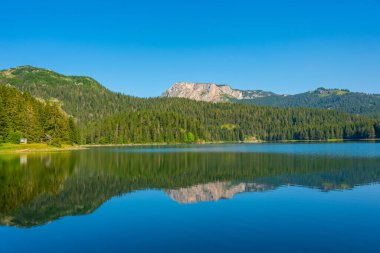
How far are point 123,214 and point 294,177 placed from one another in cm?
3447

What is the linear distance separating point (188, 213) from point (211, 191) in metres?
12.3

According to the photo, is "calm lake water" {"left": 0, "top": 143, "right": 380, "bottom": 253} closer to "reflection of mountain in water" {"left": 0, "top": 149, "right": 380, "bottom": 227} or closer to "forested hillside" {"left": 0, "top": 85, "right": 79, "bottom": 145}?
"reflection of mountain in water" {"left": 0, "top": 149, "right": 380, "bottom": 227}

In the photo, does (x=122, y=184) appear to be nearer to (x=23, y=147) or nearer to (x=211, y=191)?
(x=211, y=191)

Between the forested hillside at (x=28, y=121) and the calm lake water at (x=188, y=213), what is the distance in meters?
75.6

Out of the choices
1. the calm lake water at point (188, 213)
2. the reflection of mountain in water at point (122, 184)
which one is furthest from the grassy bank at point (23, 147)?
the calm lake water at point (188, 213)

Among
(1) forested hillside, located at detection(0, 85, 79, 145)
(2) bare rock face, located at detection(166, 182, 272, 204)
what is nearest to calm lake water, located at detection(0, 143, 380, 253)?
(2) bare rock face, located at detection(166, 182, 272, 204)

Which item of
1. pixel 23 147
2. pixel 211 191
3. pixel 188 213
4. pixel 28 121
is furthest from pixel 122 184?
pixel 28 121

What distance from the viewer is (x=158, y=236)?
2495cm

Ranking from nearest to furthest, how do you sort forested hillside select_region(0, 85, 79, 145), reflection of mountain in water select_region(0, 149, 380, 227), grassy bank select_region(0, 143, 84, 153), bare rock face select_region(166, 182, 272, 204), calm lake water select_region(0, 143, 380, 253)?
calm lake water select_region(0, 143, 380, 253)
reflection of mountain in water select_region(0, 149, 380, 227)
bare rock face select_region(166, 182, 272, 204)
grassy bank select_region(0, 143, 84, 153)
forested hillside select_region(0, 85, 79, 145)

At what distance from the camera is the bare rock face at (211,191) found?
4000cm

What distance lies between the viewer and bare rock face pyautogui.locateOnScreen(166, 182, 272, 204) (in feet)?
131

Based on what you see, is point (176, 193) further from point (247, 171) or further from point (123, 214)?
point (247, 171)

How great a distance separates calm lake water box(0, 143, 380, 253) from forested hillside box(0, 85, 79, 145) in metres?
75.6

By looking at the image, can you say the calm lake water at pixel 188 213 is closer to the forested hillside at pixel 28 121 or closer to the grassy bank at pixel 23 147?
the grassy bank at pixel 23 147
